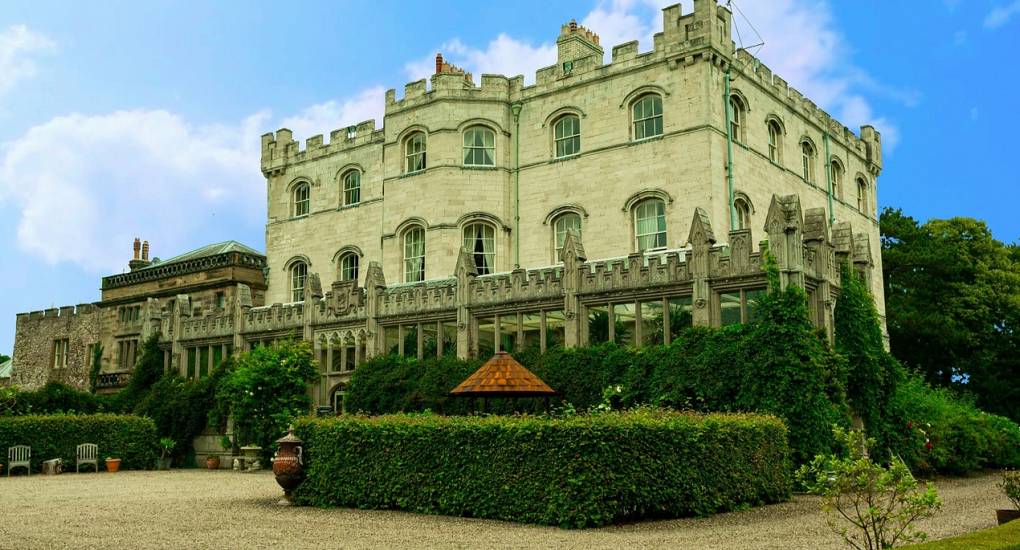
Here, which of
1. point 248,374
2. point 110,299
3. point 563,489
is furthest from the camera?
point 110,299

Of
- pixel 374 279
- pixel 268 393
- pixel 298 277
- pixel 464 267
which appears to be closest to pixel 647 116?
pixel 464 267

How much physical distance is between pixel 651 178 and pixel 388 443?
54.7 ft

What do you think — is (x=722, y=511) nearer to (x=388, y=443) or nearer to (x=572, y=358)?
(x=388, y=443)

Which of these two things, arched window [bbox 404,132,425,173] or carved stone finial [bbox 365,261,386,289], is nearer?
carved stone finial [bbox 365,261,386,289]

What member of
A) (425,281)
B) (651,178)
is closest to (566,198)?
(651,178)

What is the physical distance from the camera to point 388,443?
16609 mm

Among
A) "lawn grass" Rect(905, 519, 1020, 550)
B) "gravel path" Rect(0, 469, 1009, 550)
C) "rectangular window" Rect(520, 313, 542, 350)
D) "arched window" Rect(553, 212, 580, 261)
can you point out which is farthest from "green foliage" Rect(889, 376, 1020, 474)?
"lawn grass" Rect(905, 519, 1020, 550)

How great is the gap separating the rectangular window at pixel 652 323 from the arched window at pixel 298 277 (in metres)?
18.2

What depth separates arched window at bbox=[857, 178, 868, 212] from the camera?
39.6 meters

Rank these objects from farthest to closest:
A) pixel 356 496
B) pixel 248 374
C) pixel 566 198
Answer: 1. pixel 566 198
2. pixel 248 374
3. pixel 356 496

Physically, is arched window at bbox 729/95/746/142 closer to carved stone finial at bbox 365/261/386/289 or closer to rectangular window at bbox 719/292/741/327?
rectangular window at bbox 719/292/741/327

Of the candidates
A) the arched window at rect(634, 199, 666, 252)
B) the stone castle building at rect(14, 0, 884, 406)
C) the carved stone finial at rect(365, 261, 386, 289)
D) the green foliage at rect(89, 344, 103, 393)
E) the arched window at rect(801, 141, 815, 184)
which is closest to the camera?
the stone castle building at rect(14, 0, 884, 406)

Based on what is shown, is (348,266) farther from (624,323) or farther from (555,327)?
(624,323)

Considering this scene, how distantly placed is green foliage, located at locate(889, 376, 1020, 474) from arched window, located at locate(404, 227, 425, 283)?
16.6m
